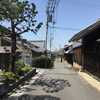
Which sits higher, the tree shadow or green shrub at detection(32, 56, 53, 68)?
green shrub at detection(32, 56, 53, 68)

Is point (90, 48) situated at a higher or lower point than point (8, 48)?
lower

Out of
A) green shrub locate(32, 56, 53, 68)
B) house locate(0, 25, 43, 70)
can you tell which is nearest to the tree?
house locate(0, 25, 43, 70)

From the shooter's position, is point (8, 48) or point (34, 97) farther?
point (8, 48)

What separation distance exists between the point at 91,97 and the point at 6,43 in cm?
3641

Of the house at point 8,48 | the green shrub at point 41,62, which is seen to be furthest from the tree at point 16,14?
the green shrub at point 41,62

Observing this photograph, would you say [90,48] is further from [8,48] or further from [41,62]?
[41,62]

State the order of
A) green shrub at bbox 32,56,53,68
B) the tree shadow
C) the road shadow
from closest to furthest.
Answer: the tree shadow
the road shadow
green shrub at bbox 32,56,53,68

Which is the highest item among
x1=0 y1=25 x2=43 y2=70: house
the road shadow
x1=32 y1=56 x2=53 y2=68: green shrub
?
x1=0 y1=25 x2=43 y2=70: house

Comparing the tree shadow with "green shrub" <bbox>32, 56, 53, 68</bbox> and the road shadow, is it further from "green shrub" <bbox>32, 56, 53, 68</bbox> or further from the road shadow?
"green shrub" <bbox>32, 56, 53, 68</bbox>

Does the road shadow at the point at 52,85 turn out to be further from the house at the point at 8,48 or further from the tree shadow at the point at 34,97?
the house at the point at 8,48

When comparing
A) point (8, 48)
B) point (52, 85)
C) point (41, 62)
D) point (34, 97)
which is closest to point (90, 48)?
point (8, 48)

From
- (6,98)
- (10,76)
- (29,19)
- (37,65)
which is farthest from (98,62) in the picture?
(37,65)

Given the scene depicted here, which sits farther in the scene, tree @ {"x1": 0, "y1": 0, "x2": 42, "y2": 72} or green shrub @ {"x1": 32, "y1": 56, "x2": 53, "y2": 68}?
green shrub @ {"x1": 32, "y1": 56, "x2": 53, "y2": 68}

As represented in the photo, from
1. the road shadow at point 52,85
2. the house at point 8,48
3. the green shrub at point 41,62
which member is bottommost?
the road shadow at point 52,85
